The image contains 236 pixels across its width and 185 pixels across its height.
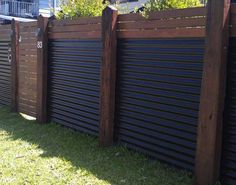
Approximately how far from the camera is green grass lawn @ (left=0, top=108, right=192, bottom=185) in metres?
4.82

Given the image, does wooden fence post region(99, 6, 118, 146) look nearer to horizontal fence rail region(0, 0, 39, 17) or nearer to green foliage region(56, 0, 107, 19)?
green foliage region(56, 0, 107, 19)

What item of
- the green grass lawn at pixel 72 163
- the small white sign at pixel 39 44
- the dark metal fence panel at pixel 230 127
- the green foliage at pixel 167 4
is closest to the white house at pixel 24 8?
the small white sign at pixel 39 44

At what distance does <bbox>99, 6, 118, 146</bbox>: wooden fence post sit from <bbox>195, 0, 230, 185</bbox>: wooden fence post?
6.05ft

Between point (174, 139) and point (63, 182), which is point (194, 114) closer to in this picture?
point (174, 139)

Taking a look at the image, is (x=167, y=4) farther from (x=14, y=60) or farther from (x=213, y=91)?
(x=14, y=60)

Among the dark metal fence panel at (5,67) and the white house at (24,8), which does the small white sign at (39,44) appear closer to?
the dark metal fence panel at (5,67)

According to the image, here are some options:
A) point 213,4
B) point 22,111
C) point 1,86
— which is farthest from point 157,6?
point 1,86

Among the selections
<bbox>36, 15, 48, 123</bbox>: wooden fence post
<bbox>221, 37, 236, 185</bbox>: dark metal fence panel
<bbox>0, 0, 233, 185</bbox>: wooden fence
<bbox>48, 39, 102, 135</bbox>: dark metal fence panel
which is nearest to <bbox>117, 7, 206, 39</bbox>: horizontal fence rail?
<bbox>0, 0, 233, 185</bbox>: wooden fence

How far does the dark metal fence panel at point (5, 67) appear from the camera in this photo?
9.69 metres

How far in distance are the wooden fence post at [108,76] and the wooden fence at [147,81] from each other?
15 mm

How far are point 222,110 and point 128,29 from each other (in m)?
2.04

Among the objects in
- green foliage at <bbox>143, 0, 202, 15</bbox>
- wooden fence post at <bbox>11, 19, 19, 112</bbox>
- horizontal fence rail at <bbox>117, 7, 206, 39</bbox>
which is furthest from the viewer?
wooden fence post at <bbox>11, 19, 19, 112</bbox>

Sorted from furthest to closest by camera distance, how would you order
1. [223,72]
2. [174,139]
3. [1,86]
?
[1,86], [174,139], [223,72]

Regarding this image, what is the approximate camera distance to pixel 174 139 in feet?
17.0
